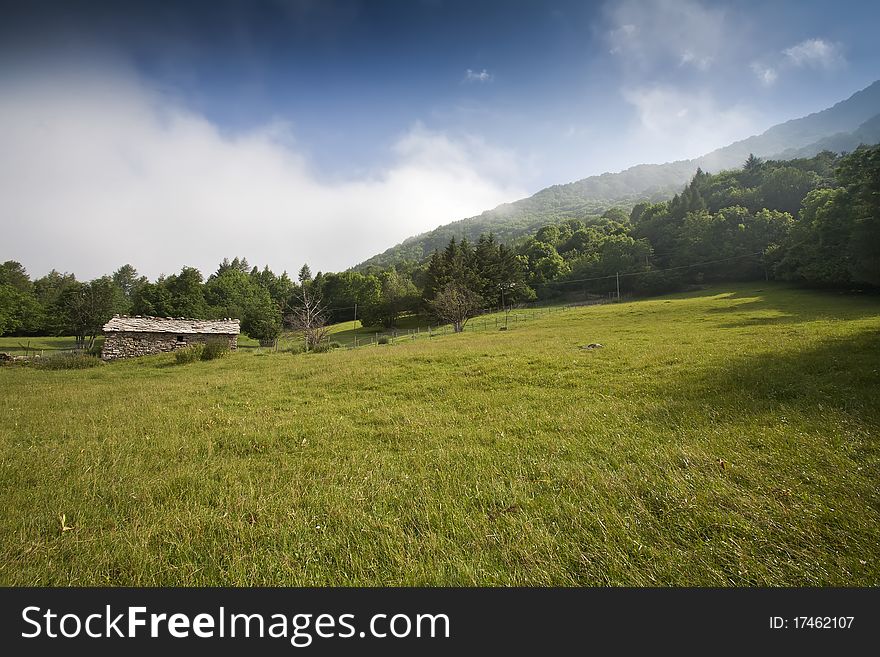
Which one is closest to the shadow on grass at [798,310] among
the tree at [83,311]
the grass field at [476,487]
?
the grass field at [476,487]

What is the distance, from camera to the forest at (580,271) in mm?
53125

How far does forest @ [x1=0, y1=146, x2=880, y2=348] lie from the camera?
53125 mm

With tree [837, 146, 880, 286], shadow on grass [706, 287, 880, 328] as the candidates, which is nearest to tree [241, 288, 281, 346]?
shadow on grass [706, 287, 880, 328]

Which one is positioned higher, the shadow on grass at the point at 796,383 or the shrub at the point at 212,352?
the shrub at the point at 212,352

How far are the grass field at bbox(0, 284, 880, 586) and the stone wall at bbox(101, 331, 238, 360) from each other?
107 ft

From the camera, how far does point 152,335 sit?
36.8 meters

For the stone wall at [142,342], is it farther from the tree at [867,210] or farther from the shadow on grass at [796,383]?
the tree at [867,210]

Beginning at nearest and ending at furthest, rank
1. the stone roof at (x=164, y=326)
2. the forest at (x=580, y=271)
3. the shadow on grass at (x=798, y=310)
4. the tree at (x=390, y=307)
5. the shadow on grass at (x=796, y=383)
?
the shadow on grass at (x=796, y=383) < the shadow on grass at (x=798, y=310) < the stone roof at (x=164, y=326) < the forest at (x=580, y=271) < the tree at (x=390, y=307)

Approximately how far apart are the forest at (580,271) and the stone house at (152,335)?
441 inches

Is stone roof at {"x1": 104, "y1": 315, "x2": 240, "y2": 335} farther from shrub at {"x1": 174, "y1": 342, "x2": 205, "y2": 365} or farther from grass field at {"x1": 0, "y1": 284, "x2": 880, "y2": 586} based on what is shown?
grass field at {"x1": 0, "y1": 284, "x2": 880, "y2": 586}

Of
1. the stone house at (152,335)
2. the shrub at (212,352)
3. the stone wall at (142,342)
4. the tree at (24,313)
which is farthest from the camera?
the tree at (24,313)

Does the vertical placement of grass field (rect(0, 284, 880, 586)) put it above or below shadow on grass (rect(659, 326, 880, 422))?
above

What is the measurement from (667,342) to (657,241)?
85596 mm

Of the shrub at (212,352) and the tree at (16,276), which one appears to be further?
the tree at (16,276)
